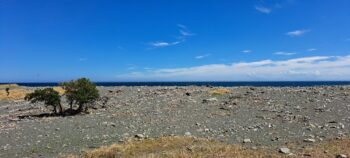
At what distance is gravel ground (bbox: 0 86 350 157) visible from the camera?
17734mm

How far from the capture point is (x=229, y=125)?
21562 millimetres

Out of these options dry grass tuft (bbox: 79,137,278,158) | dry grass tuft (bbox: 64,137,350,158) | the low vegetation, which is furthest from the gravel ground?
dry grass tuft (bbox: 79,137,278,158)

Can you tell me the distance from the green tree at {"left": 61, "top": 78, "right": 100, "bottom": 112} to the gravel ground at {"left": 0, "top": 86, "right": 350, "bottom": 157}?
1.02 meters

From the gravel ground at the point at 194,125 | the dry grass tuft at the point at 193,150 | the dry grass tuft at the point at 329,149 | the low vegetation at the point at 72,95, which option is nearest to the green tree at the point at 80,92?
the low vegetation at the point at 72,95

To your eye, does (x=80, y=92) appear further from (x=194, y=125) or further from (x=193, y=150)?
(x=193, y=150)

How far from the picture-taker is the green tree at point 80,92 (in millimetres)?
29766

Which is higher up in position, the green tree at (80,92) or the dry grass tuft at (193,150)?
the green tree at (80,92)

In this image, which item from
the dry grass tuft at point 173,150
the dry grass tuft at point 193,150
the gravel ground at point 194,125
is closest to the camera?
the dry grass tuft at point 193,150

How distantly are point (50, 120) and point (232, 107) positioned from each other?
12.4 metres

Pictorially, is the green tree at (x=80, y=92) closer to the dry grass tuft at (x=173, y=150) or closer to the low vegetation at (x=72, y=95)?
the low vegetation at (x=72, y=95)

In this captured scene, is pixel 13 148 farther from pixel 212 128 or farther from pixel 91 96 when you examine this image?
pixel 91 96

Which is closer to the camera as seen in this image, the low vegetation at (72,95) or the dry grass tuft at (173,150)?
the dry grass tuft at (173,150)

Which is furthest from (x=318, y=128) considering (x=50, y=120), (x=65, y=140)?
(x=50, y=120)

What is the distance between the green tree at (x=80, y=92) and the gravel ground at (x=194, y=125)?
3.34 feet
